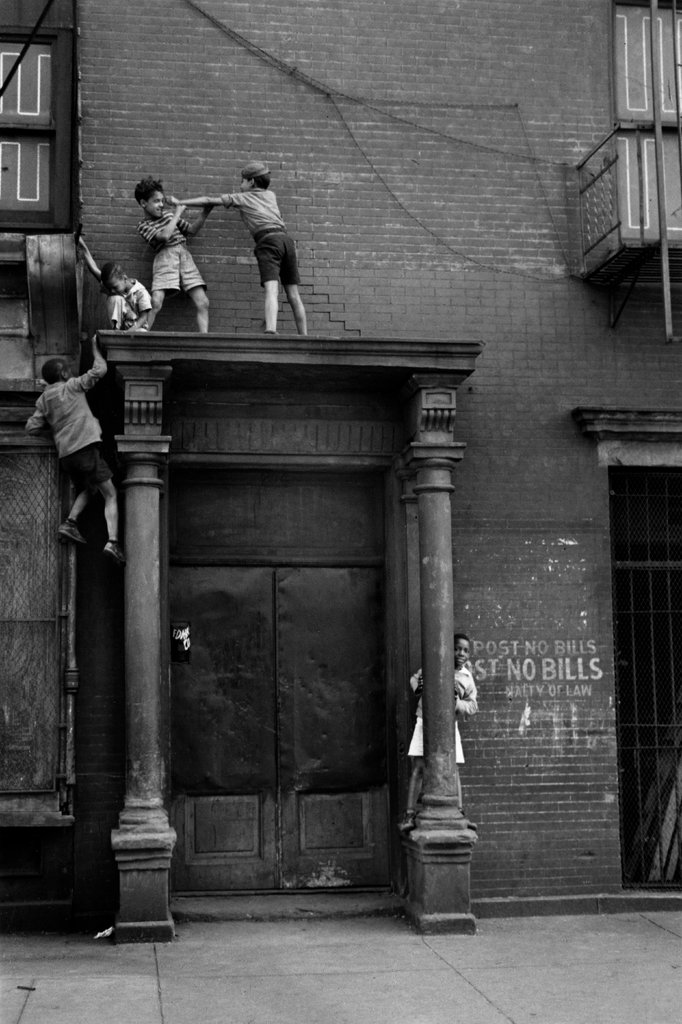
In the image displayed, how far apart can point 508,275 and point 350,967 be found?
5.35 metres

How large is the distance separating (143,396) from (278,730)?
2743 mm

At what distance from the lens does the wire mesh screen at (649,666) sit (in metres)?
10.3

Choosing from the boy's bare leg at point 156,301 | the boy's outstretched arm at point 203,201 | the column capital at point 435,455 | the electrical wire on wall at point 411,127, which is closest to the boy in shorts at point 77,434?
the boy's bare leg at point 156,301

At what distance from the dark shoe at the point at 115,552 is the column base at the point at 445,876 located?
2833mm

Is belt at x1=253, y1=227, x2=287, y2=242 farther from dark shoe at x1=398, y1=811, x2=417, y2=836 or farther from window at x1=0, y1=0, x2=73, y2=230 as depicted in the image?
dark shoe at x1=398, y1=811, x2=417, y2=836

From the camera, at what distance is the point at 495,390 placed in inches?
405

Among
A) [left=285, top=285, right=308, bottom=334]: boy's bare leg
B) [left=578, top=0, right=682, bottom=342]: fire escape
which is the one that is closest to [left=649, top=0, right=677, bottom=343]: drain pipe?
[left=578, top=0, right=682, bottom=342]: fire escape

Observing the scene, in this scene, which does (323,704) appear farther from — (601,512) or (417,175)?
(417,175)

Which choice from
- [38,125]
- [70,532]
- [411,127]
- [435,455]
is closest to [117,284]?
[38,125]

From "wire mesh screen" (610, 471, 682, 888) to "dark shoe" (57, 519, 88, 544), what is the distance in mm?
4119

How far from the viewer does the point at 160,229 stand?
9.69 metres

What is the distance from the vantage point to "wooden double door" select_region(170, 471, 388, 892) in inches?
389

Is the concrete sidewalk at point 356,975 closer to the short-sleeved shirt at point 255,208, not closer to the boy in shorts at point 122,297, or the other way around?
the boy in shorts at point 122,297

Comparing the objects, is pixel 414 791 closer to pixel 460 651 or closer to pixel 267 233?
pixel 460 651
